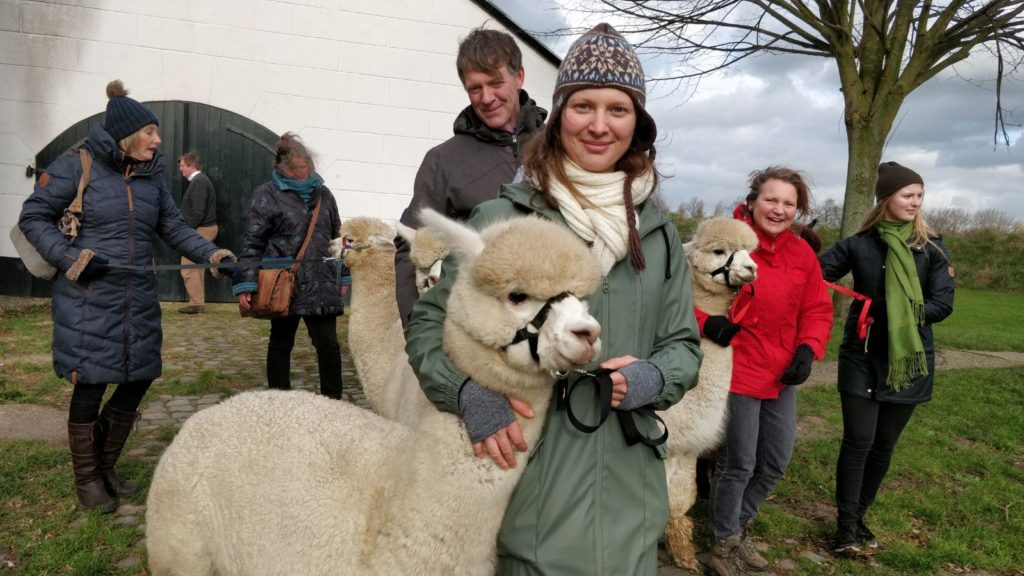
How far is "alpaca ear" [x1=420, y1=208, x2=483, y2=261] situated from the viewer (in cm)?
153

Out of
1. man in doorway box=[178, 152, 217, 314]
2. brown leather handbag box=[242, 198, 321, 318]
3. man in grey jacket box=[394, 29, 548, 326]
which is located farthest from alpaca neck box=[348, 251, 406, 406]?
man in doorway box=[178, 152, 217, 314]

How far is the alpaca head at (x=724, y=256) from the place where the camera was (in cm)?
348

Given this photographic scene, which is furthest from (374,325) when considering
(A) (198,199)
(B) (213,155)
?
(B) (213,155)

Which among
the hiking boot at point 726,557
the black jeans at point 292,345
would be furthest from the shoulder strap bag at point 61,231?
the hiking boot at point 726,557

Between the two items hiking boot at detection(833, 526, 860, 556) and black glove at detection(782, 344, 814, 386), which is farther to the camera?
hiking boot at detection(833, 526, 860, 556)

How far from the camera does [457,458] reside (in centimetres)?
158

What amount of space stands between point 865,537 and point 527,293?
3609 millimetres

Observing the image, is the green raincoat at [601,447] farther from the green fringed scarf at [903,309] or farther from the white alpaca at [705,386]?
the green fringed scarf at [903,309]

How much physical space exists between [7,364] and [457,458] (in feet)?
23.4

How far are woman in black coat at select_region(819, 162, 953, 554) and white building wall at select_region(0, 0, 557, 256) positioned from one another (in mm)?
7106

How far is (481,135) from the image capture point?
9.18 feet

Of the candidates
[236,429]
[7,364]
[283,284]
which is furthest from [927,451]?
[7,364]

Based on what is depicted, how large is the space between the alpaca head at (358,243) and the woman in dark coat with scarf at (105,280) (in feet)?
3.80

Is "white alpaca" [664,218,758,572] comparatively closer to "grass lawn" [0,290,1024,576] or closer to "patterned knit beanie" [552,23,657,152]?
"grass lawn" [0,290,1024,576]
